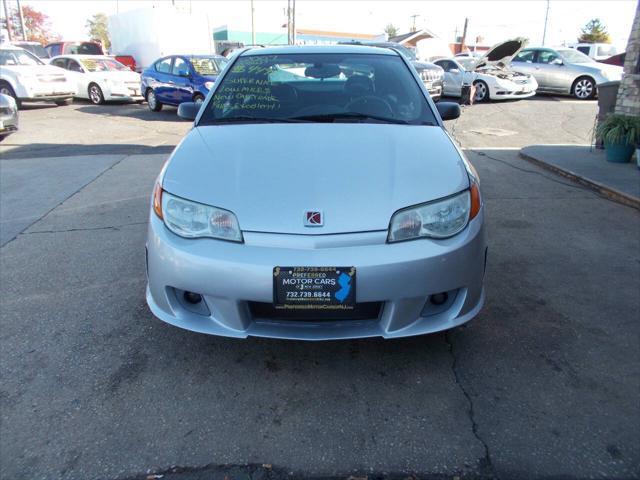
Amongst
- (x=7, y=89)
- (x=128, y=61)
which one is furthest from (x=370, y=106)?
(x=128, y=61)

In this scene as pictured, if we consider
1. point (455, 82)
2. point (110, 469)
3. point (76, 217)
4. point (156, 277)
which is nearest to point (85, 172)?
point (76, 217)

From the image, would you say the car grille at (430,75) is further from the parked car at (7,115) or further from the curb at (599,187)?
the parked car at (7,115)

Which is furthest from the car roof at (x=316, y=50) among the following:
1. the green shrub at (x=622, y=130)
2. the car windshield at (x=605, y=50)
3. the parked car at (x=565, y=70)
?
the car windshield at (x=605, y=50)

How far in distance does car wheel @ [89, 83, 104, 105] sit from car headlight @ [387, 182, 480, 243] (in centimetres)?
1586

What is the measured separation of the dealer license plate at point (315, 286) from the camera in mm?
2197

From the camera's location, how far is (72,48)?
68.8 feet

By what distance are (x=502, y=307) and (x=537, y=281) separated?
58cm

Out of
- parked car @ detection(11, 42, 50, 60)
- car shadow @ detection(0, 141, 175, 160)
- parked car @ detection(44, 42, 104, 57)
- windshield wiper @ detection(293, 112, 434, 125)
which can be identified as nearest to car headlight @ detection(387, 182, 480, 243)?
windshield wiper @ detection(293, 112, 434, 125)

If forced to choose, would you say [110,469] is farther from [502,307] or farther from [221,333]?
[502,307]

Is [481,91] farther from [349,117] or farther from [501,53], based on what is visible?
[349,117]

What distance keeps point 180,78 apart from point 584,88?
38.6 ft

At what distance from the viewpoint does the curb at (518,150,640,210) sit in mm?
5543

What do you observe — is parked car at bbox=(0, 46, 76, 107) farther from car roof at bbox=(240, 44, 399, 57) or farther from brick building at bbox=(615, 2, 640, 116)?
brick building at bbox=(615, 2, 640, 116)

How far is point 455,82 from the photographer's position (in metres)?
16.1
